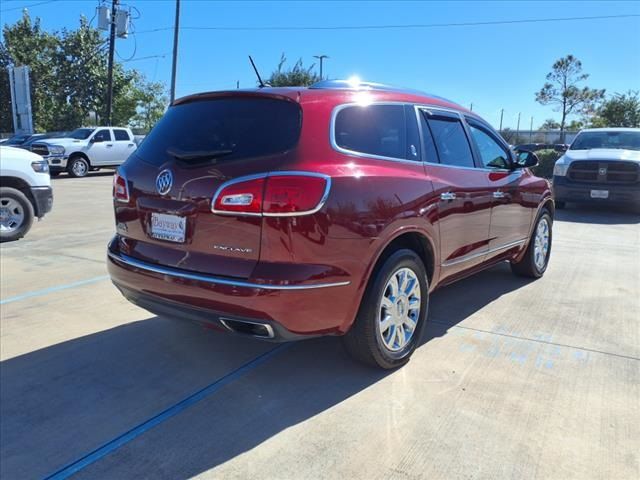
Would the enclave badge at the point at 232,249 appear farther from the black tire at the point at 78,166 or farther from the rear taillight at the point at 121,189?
the black tire at the point at 78,166

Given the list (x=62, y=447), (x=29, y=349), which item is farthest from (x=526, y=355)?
(x=29, y=349)

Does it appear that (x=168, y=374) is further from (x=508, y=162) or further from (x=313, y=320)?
(x=508, y=162)

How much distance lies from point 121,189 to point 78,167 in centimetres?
1817

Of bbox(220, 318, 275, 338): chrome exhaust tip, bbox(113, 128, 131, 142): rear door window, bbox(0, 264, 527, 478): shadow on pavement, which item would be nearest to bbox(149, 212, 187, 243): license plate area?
bbox(220, 318, 275, 338): chrome exhaust tip

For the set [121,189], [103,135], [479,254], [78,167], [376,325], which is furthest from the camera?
[103,135]

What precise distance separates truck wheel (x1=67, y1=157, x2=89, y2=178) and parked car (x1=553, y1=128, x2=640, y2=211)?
640 inches

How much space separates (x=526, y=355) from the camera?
3.78 meters

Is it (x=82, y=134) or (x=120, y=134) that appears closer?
(x=82, y=134)

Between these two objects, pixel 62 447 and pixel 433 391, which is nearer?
pixel 62 447

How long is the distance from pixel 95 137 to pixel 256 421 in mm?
19892

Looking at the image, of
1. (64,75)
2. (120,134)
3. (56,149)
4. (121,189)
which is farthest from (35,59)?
(121,189)

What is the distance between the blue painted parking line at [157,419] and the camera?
2.53 meters

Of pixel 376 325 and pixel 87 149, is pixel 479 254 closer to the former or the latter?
pixel 376 325

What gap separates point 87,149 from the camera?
786 inches
